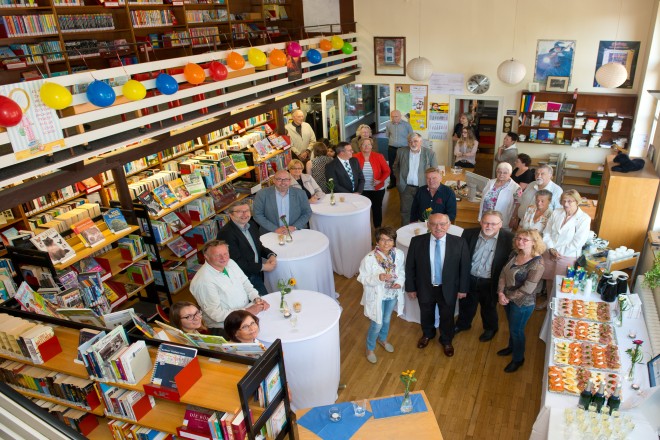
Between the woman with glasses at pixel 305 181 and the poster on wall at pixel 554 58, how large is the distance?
518 cm

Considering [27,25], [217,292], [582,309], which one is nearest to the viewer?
[217,292]

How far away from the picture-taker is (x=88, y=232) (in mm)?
5602

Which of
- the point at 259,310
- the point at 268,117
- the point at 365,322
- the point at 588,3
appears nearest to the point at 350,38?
the point at 268,117

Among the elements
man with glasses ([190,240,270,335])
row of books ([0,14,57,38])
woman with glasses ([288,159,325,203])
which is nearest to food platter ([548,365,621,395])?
man with glasses ([190,240,270,335])

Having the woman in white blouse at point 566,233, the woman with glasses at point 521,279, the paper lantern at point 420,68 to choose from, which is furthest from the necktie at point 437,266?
the paper lantern at point 420,68

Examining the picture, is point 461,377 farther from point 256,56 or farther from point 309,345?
point 256,56

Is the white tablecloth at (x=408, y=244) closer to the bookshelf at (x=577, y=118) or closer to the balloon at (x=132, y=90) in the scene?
the balloon at (x=132, y=90)

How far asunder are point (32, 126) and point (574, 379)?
525 cm

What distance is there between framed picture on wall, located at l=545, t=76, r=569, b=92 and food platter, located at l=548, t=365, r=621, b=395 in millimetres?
6535

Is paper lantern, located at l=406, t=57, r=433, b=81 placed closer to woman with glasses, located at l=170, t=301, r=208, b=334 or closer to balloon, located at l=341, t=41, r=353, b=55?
balloon, located at l=341, t=41, r=353, b=55

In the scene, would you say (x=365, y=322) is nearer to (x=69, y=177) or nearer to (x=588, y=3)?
(x=69, y=177)

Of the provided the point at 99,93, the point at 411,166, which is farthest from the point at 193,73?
the point at 411,166

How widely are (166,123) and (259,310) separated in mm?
2931

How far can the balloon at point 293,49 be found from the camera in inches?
309
